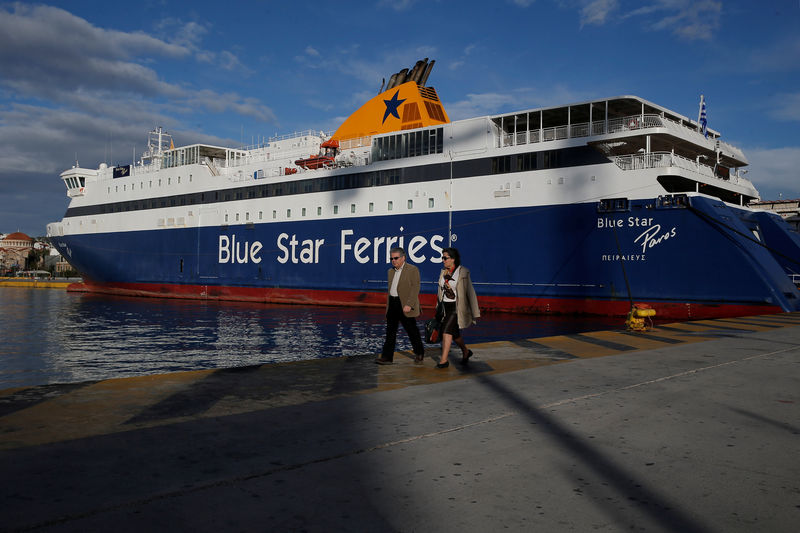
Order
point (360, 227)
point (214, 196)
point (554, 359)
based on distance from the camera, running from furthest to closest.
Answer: point (214, 196), point (360, 227), point (554, 359)

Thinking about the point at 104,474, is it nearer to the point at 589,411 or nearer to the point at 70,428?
the point at 70,428

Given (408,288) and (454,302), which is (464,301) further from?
(408,288)

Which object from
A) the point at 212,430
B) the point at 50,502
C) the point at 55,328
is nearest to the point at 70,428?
the point at 212,430

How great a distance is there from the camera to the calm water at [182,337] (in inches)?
443

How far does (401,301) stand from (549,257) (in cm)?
1723

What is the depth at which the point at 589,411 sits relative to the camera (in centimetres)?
460

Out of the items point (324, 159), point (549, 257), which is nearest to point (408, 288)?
point (549, 257)

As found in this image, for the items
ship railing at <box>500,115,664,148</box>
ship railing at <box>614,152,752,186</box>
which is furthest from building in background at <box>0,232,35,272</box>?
ship railing at <box>614,152,752,186</box>

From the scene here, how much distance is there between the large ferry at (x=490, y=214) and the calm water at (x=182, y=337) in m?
2.47

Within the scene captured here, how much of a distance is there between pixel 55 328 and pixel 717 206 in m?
24.0

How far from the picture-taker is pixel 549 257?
2325 centimetres

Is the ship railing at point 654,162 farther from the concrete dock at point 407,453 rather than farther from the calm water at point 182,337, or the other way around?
the concrete dock at point 407,453

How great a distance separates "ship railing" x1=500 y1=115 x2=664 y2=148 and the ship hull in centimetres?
316

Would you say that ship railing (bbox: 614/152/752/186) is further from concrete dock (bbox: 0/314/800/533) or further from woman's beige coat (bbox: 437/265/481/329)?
woman's beige coat (bbox: 437/265/481/329)
